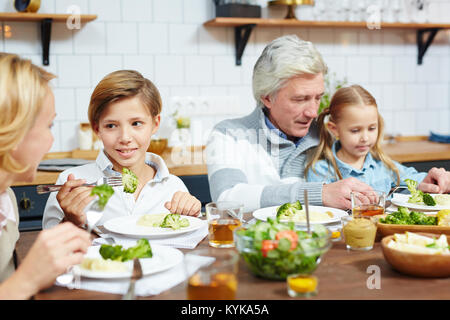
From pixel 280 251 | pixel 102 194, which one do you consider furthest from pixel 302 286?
pixel 102 194

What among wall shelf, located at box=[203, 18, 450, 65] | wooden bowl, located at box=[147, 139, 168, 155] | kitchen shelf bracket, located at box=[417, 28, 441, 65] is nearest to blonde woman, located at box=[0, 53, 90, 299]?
wooden bowl, located at box=[147, 139, 168, 155]

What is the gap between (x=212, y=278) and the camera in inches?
41.1

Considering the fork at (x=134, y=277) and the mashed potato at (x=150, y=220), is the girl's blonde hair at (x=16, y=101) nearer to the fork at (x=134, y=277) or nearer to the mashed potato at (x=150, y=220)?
the fork at (x=134, y=277)

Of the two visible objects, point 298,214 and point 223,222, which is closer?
point 223,222

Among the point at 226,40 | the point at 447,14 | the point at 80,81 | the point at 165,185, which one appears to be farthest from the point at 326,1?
the point at 165,185

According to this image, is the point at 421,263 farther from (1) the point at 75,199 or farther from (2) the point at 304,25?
(2) the point at 304,25

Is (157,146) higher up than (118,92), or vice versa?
(118,92)

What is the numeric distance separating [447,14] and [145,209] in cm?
318

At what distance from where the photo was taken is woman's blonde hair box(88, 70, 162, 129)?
6.59ft

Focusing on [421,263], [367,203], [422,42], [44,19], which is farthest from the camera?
[422,42]

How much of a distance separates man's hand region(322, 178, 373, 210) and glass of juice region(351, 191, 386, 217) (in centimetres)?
6

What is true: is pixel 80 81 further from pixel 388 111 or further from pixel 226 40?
pixel 388 111

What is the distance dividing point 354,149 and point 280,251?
1423mm

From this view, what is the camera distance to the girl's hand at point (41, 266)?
108cm
